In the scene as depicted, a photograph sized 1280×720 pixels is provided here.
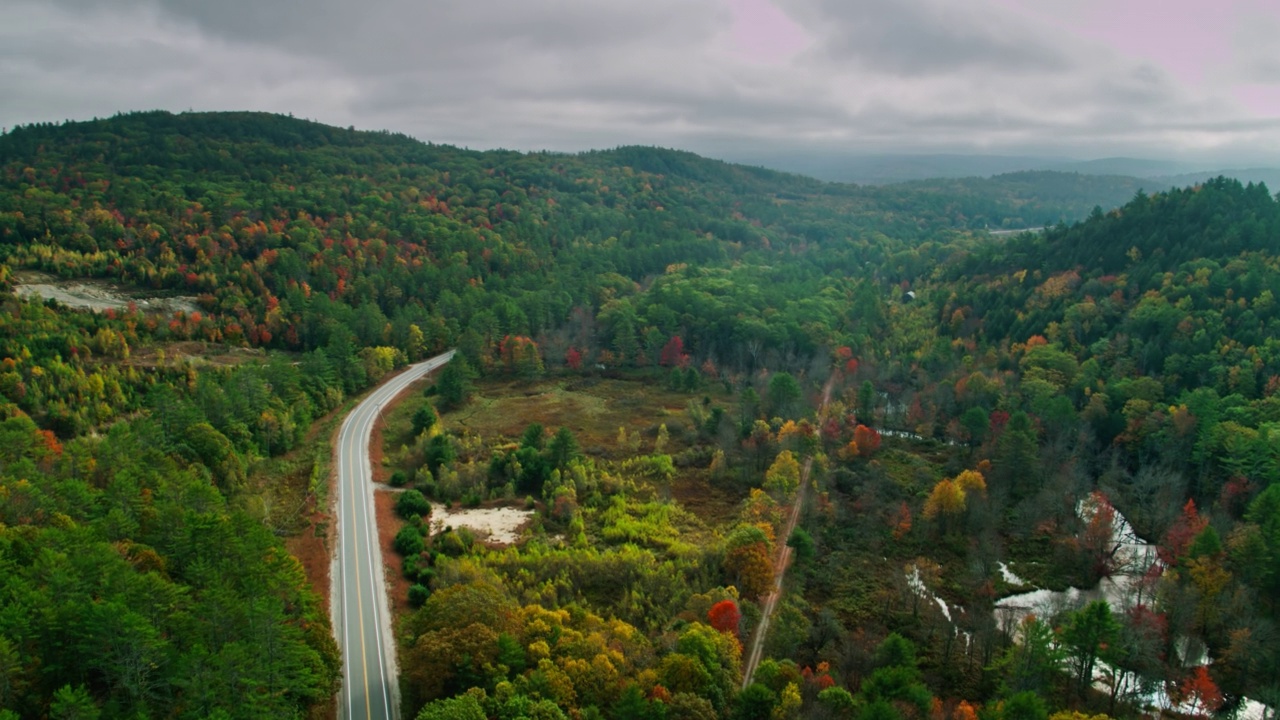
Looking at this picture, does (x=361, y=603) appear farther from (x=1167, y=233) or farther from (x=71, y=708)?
(x=1167, y=233)

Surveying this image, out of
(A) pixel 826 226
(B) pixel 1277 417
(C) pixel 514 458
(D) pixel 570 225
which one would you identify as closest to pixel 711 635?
(C) pixel 514 458

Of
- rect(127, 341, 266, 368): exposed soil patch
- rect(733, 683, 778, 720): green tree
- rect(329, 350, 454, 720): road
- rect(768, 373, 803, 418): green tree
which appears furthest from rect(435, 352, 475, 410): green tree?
rect(733, 683, 778, 720): green tree

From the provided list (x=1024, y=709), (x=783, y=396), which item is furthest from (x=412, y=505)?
(x=1024, y=709)

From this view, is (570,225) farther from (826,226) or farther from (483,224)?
(826,226)

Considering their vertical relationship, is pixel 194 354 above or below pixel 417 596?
above

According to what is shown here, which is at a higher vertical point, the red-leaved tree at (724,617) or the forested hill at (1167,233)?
the forested hill at (1167,233)

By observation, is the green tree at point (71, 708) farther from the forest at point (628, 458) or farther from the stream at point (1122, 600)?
the stream at point (1122, 600)

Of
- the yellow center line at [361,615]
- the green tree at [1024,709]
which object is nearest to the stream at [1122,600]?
the green tree at [1024,709]
